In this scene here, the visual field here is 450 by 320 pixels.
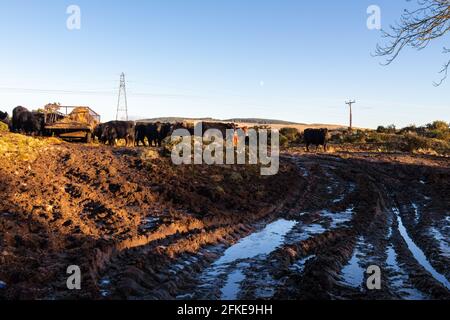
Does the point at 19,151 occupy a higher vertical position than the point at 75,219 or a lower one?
higher

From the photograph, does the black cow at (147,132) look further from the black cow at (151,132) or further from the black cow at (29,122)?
the black cow at (29,122)

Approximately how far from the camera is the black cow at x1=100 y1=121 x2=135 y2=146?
83.3 feet

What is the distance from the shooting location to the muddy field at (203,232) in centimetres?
609

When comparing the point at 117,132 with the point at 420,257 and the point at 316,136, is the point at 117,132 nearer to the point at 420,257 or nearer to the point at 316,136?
the point at 316,136

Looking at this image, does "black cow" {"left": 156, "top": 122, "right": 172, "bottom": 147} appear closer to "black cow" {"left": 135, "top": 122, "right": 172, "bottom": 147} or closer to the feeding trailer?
"black cow" {"left": 135, "top": 122, "right": 172, "bottom": 147}

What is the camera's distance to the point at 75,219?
9055 millimetres

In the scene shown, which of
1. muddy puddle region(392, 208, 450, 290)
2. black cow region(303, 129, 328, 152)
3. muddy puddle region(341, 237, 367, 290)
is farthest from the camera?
black cow region(303, 129, 328, 152)

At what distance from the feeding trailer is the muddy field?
8142mm

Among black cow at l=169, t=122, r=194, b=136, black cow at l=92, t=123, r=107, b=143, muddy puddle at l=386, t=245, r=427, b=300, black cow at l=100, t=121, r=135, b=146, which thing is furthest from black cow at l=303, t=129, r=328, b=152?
muddy puddle at l=386, t=245, r=427, b=300

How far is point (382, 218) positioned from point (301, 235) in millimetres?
3065

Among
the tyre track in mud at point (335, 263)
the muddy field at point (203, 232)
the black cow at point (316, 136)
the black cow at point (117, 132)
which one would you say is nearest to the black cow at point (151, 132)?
the black cow at point (117, 132)

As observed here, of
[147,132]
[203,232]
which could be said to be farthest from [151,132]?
[203,232]

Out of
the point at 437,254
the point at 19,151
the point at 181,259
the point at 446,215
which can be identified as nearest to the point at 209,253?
the point at 181,259
